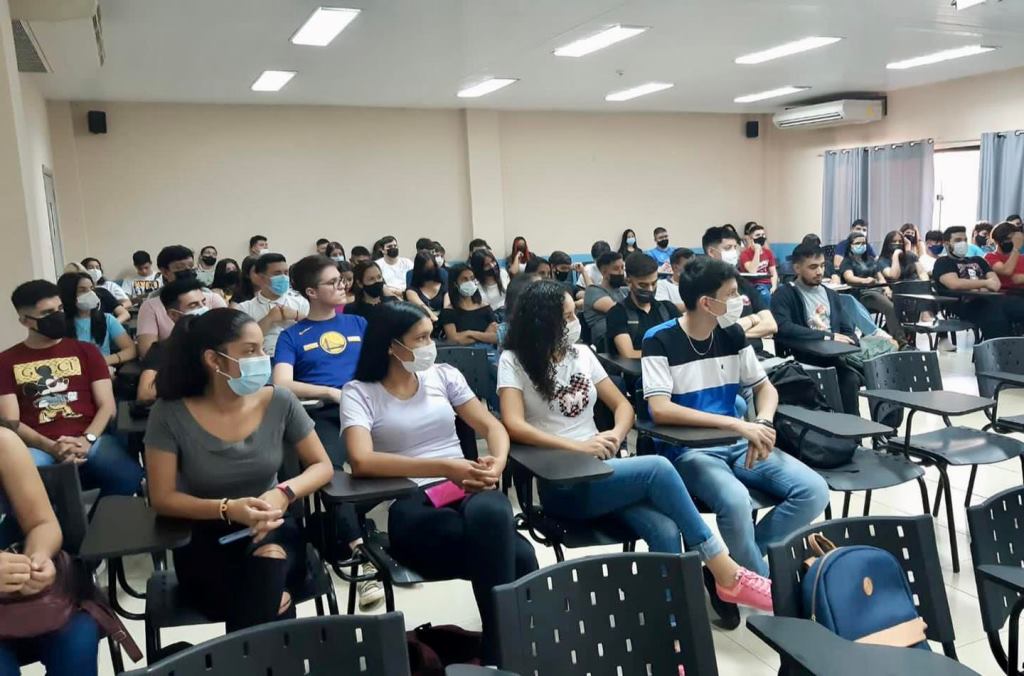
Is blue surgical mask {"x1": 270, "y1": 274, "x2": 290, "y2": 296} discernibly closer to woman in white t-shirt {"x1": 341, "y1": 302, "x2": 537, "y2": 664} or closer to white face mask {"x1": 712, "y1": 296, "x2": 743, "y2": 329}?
woman in white t-shirt {"x1": 341, "y1": 302, "x2": 537, "y2": 664}

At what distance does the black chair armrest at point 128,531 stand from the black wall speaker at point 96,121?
7.88 m

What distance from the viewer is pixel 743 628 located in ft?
8.27

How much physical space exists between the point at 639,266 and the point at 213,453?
2.35 m

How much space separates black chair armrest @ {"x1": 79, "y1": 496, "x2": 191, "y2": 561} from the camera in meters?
1.72

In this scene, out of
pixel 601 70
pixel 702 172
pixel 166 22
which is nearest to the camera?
pixel 166 22

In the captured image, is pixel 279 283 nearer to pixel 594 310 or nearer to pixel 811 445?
→ pixel 594 310

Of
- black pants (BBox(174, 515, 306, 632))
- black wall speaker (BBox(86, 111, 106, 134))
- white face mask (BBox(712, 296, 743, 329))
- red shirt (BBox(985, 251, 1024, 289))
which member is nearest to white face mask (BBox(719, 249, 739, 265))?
red shirt (BBox(985, 251, 1024, 289))

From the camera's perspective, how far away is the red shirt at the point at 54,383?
9.61 ft

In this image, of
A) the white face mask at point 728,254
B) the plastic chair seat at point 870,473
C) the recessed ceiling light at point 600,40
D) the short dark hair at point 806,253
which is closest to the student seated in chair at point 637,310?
the short dark hair at point 806,253

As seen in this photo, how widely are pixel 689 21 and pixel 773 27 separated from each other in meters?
0.80

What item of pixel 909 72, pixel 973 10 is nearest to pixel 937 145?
pixel 909 72

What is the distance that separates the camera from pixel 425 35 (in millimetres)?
5949

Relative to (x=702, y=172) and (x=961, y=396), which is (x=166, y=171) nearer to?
(x=702, y=172)

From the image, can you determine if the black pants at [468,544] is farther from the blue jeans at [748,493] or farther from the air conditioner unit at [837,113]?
the air conditioner unit at [837,113]
